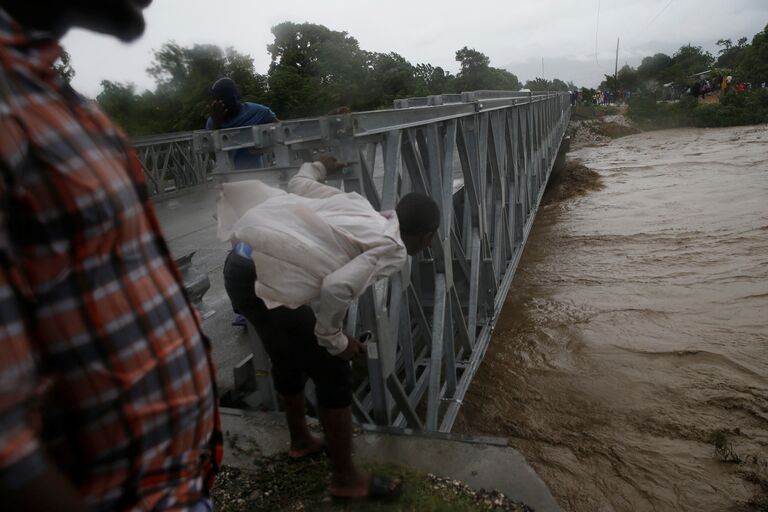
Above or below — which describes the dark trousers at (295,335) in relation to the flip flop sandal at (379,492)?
above

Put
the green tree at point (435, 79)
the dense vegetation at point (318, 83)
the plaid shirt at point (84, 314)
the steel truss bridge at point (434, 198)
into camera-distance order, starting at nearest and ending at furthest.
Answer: the plaid shirt at point (84, 314) < the steel truss bridge at point (434, 198) < the dense vegetation at point (318, 83) < the green tree at point (435, 79)

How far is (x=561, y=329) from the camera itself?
Result: 687 cm

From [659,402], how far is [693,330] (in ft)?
6.44

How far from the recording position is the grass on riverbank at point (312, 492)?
2283mm

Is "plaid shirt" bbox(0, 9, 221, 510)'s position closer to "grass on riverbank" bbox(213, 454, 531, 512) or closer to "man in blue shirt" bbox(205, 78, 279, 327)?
"grass on riverbank" bbox(213, 454, 531, 512)

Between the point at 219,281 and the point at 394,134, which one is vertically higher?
the point at 394,134

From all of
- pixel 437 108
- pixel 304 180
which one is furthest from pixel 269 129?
pixel 437 108

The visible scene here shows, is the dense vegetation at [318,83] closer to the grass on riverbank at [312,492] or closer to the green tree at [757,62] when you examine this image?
the green tree at [757,62]

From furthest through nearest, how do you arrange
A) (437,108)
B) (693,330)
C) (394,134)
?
(693,330) < (437,108) < (394,134)

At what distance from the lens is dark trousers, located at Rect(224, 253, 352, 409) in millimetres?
2320

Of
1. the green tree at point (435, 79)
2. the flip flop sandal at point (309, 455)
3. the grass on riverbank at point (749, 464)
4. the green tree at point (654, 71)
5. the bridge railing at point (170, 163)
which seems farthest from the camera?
the green tree at point (654, 71)

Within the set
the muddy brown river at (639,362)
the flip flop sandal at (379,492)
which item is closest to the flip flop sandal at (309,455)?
the flip flop sandal at (379,492)

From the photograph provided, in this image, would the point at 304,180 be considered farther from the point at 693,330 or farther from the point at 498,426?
the point at 693,330

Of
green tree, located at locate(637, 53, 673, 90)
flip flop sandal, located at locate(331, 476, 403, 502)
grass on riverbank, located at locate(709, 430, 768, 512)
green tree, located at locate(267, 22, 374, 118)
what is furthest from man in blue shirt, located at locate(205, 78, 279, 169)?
green tree, located at locate(637, 53, 673, 90)
